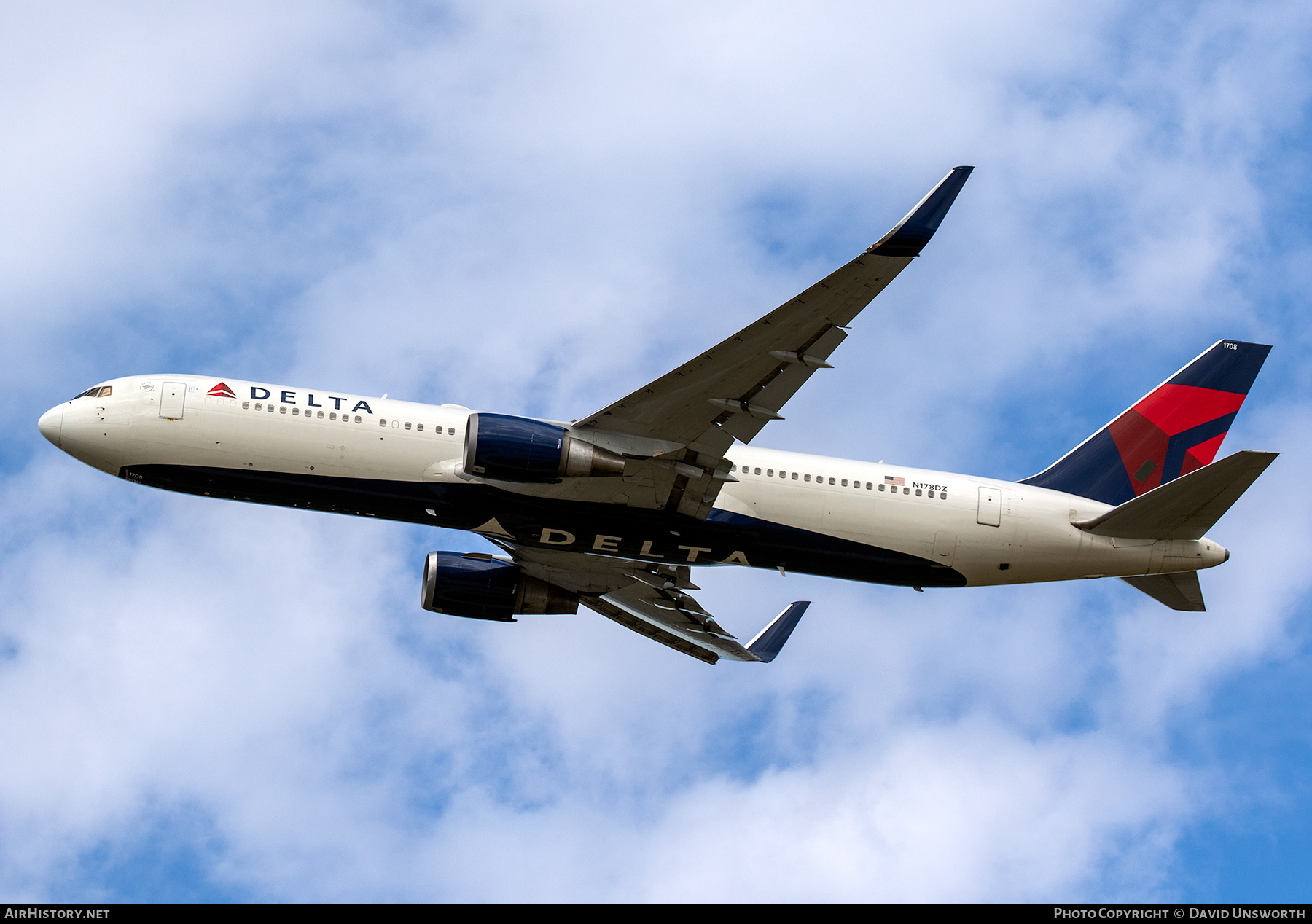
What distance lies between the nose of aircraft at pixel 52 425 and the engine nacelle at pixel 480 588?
39.9 feet

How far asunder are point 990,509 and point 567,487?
44.2 feet

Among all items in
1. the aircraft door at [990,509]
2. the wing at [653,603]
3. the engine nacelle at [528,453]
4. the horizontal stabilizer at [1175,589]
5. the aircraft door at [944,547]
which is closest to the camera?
the engine nacelle at [528,453]

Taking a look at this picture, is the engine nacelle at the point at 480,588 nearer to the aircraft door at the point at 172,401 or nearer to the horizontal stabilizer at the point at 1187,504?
the aircraft door at the point at 172,401

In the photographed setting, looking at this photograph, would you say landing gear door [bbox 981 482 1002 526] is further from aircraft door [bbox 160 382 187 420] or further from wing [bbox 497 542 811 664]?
aircraft door [bbox 160 382 187 420]

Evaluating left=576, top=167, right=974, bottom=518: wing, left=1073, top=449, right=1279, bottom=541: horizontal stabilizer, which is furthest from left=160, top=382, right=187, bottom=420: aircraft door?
left=1073, top=449, right=1279, bottom=541: horizontal stabilizer

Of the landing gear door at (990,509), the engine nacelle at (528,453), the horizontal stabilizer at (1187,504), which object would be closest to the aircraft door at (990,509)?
the landing gear door at (990,509)

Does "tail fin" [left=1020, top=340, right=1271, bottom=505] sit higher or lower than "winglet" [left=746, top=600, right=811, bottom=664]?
higher

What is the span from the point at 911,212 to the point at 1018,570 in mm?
15047

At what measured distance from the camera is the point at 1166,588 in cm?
3997

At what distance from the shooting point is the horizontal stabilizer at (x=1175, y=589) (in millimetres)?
39531

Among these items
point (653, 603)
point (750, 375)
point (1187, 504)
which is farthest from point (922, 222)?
point (653, 603)

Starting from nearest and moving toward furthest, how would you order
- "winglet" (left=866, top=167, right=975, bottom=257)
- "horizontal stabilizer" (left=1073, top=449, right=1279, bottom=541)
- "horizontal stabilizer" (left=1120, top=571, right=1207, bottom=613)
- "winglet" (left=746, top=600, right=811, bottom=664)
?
"winglet" (left=866, top=167, right=975, bottom=257)
"horizontal stabilizer" (left=1073, top=449, right=1279, bottom=541)
"horizontal stabilizer" (left=1120, top=571, right=1207, bottom=613)
"winglet" (left=746, top=600, right=811, bottom=664)

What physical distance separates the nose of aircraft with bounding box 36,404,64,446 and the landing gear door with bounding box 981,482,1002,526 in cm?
2727

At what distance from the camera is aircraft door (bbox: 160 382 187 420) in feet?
115
